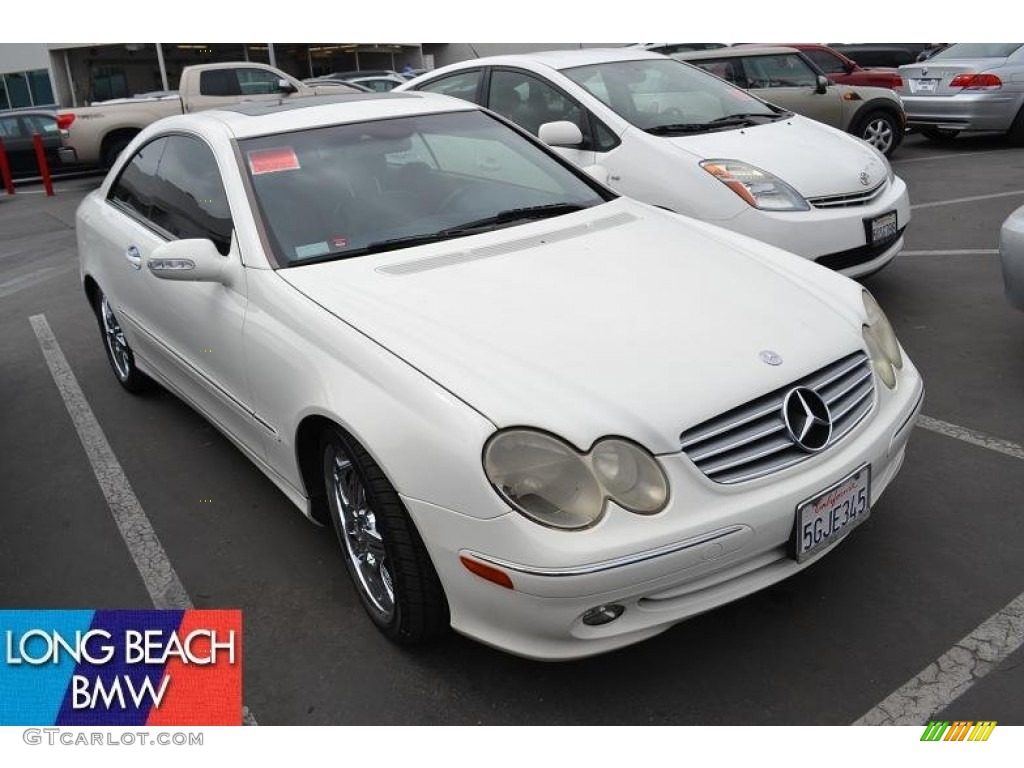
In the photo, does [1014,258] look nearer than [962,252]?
Yes

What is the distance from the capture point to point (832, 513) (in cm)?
257

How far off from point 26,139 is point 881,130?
12.6 meters

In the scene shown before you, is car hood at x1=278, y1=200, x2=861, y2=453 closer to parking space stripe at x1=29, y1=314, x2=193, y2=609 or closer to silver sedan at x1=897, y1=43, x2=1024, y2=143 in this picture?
parking space stripe at x1=29, y1=314, x2=193, y2=609

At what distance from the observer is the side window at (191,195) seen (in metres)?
3.57

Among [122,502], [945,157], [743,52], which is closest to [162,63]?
[743,52]

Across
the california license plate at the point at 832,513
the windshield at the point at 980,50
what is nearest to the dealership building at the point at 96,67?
the windshield at the point at 980,50

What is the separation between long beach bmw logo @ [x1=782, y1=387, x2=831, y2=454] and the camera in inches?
99.6

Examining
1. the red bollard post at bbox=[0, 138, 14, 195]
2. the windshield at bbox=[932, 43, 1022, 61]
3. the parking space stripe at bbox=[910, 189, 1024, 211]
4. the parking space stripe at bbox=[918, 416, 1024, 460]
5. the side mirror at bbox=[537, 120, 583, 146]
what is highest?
the side mirror at bbox=[537, 120, 583, 146]

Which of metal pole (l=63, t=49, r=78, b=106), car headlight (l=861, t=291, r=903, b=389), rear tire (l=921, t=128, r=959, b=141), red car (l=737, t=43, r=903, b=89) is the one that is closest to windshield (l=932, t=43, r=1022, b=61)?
red car (l=737, t=43, r=903, b=89)

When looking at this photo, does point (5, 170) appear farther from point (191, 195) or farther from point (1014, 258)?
point (1014, 258)

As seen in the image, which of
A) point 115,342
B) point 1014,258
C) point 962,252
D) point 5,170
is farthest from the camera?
point 5,170

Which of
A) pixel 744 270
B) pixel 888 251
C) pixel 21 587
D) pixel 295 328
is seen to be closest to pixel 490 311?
pixel 295 328

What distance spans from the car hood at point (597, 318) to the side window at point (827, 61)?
922 centimetres

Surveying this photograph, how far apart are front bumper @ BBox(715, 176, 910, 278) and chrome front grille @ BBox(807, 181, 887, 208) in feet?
0.11
